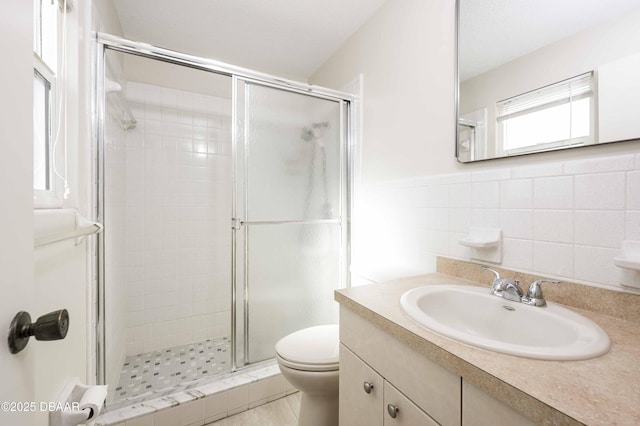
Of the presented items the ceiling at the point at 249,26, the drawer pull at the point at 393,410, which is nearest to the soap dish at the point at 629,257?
the drawer pull at the point at 393,410

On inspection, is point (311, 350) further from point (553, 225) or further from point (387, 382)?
point (553, 225)

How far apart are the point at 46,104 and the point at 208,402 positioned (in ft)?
5.07

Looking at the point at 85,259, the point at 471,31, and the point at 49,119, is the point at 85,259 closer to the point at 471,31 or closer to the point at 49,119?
the point at 49,119

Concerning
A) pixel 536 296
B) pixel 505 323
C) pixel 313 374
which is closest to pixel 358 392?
pixel 313 374

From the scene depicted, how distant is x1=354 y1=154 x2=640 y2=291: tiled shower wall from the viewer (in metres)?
0.75

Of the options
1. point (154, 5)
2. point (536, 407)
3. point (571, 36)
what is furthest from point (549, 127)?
point (154, 5)

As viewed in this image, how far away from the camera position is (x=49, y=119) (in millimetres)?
964

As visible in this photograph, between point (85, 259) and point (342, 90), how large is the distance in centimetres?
194

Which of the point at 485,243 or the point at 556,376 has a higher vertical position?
the point at 485,243

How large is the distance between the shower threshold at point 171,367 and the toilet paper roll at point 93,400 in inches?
28.0

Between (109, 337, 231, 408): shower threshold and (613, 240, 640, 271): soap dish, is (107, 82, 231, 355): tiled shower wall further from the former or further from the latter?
(613, 240, 640, 271): soap dish

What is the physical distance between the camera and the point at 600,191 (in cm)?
77

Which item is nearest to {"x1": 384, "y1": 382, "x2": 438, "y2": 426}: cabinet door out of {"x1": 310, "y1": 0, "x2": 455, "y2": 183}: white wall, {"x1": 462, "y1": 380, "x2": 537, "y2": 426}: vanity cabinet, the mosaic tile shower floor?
{"x1": 462, "y1": 380, "x2": 537, "y2": 426}: vanity cabinet

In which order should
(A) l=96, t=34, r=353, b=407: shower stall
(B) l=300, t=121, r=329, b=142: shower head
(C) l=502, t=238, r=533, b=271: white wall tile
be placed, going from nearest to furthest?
(C) l=502, t=238, r=533, b=271: white wall tile → (A) l=96, t=34, r=353, b=407: shower stall → (B) l=300, t=121, r=329, b=142: shower head
